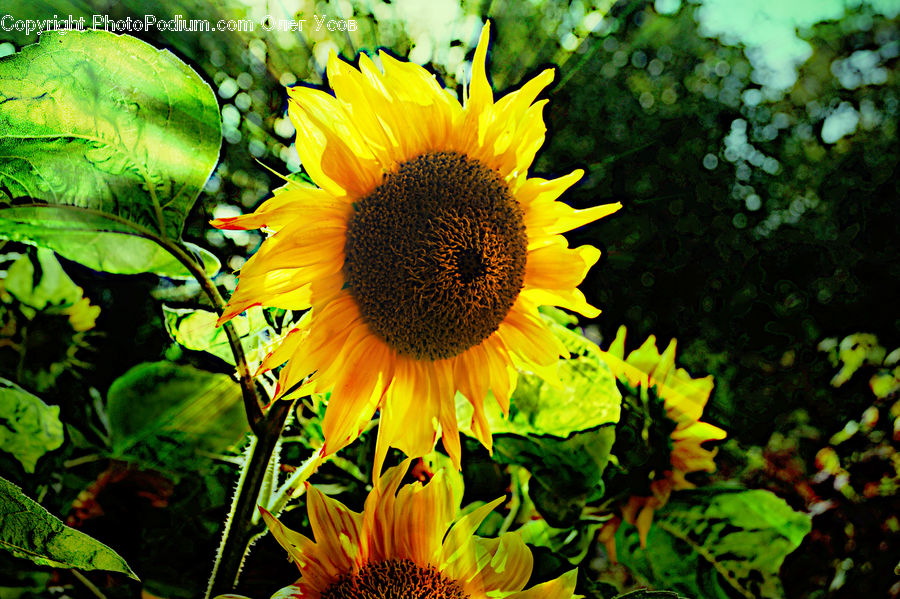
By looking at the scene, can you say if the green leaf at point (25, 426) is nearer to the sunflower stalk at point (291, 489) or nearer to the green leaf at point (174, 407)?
the green leaf at point (174, 407)

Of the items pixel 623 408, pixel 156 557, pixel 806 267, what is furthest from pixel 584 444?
pixel 806 267

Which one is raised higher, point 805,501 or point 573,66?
point 573,66

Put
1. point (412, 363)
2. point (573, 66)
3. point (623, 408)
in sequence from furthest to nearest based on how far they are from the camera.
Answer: point (573, 66)
point (623, 408)
point (412, 363)

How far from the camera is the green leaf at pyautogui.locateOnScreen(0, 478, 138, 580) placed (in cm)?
25

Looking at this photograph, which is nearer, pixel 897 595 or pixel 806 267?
pixel 897 595

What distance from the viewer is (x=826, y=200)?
671 millimetres

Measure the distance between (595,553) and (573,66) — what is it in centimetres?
41

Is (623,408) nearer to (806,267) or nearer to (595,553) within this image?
(595,553)

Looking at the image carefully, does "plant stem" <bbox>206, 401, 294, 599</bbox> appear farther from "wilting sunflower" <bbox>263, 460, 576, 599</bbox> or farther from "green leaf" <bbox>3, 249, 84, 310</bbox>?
"green leaf" <bbox>3, 249, 84, 310</bbox>

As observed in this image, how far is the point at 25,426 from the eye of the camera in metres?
0.38

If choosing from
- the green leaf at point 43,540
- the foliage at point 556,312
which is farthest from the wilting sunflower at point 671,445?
the green leaf at point 43,540

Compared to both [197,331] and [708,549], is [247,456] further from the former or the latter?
[708,549]

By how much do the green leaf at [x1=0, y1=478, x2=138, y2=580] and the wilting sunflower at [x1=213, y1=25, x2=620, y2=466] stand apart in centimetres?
10

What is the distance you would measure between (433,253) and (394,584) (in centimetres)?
17
